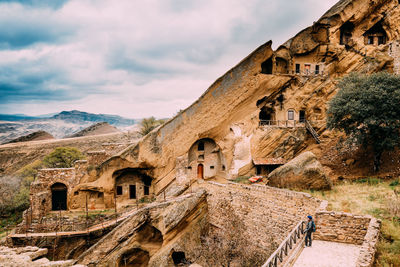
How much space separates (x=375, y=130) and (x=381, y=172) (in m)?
3.00

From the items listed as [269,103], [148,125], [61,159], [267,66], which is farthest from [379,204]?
[61,159]

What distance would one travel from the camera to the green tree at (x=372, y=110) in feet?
45.1

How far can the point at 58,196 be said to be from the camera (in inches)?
707

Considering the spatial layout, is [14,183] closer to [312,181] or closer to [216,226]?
[216,226]

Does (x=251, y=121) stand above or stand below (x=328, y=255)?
above

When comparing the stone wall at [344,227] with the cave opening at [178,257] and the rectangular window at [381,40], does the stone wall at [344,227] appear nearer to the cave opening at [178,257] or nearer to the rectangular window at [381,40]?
the cave opening at [178,257]

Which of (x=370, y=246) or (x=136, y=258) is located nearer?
(x=370, y=246)

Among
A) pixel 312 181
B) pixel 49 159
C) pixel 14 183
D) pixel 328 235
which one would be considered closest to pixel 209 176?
pixel 312 181

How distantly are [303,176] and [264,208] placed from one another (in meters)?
2.98

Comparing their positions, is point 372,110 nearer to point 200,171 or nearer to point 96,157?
point 200,171

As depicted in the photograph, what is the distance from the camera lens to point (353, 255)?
24.3ft

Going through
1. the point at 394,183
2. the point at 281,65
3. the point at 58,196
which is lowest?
the point at 58,196

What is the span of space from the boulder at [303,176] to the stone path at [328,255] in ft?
16.7

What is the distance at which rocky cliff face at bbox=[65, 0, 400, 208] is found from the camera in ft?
60.7
